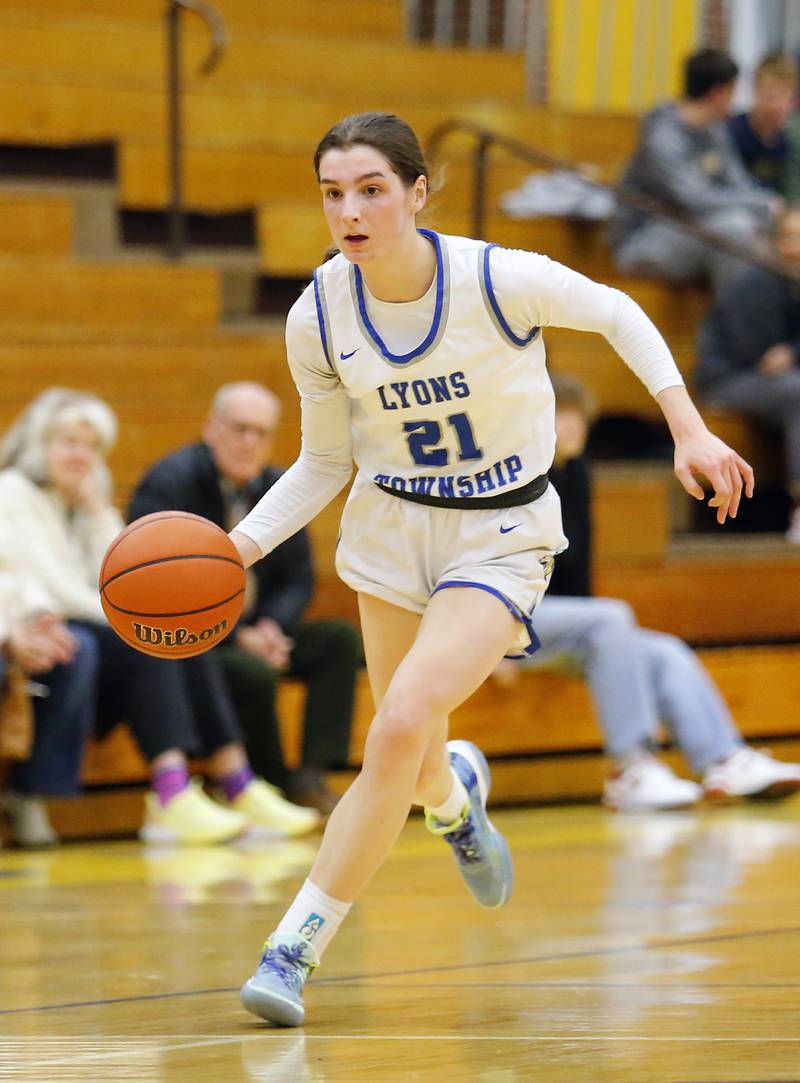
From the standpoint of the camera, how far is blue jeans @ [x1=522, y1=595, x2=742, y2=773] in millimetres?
6688

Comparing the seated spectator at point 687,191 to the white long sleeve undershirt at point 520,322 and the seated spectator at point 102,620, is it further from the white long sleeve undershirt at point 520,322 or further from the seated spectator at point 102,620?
the white long sleeve undershirt at point 520,322

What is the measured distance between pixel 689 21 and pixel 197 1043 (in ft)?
28.1

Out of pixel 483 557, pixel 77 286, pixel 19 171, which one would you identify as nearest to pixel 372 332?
pixel 483 557

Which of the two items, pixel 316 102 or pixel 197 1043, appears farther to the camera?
pixel 316 102

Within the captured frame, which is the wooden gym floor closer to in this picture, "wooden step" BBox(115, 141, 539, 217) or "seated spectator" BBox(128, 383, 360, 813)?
"seated spectator" BBox(128, 383, 360, 813)

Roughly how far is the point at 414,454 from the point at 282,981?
0.98 metres

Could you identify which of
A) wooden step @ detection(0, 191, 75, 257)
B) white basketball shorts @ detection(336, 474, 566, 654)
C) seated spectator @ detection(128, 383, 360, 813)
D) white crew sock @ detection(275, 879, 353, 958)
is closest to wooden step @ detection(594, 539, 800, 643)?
seated spectator @ detection(128, 383, 360, 813)

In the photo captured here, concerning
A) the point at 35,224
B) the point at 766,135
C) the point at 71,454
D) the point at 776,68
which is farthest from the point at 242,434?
the point at 766,135

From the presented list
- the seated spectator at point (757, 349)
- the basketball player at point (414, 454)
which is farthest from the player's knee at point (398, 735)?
the seated spectator at point (757, 349)

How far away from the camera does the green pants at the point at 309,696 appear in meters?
6.34

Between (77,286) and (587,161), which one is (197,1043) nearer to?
(77,286)

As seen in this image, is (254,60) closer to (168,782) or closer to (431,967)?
(168,782)

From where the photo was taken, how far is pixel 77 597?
6121 millimetres

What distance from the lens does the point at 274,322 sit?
826 cm
